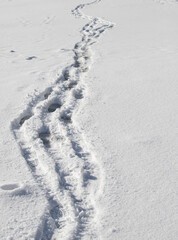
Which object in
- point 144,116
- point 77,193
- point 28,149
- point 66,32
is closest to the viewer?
point 77,193

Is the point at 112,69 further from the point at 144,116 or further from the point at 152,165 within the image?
the point at 152,165

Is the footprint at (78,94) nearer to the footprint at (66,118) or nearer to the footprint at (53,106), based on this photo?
the footprint at (53,106)

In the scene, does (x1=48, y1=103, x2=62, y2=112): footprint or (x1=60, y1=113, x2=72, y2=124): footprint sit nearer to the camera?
(x1=60, y1=113, x2=72, y2=124): footprint

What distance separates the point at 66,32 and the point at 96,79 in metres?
3.17

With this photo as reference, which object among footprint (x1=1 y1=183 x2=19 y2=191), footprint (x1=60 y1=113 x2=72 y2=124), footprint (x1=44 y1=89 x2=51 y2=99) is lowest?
footprint (x1=44 y1=89 x2=51 y2=99)

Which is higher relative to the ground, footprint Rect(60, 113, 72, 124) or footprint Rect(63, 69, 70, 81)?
footprint Rect(60, 113, 72, 124)

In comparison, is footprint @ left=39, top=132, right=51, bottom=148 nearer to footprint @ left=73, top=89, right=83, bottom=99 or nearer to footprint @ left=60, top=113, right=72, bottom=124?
footprint @ left=60, top=113, right=72, bottom=124

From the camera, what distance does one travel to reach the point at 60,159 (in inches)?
103

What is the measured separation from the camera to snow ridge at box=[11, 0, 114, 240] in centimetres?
204

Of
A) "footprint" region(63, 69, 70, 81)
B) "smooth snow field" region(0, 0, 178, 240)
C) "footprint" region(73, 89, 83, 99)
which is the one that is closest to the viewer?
"smooth snow field" region(0, 0, 178, 240)

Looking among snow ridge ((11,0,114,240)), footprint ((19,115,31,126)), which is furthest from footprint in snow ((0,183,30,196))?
footprint ((19,115,31,126))

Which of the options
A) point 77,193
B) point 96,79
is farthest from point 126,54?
point 77,193

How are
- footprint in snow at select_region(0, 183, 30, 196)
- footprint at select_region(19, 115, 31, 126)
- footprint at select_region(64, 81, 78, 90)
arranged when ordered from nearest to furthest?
1. footprint in snow at select_region(0, 183, 30, 196)
2. footprint at select_region(19, 115, 31, 126)
3. footprint at select_region(64, 81, 78, 90)

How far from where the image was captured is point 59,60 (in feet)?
16.8
